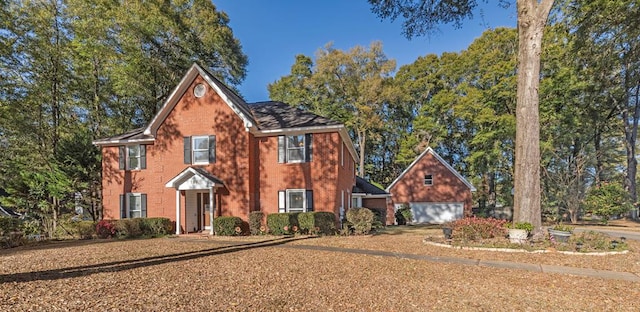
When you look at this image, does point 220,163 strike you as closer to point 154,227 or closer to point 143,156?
point 154,227

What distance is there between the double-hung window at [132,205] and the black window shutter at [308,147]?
9.52 m

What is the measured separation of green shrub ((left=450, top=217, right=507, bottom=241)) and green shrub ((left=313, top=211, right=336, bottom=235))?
545cm

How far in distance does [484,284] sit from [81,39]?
23761 mm

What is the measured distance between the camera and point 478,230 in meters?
11.6

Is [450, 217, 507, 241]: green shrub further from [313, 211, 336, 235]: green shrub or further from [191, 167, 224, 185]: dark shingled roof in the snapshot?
[191, 167, 224, 185]: dark shingled roof

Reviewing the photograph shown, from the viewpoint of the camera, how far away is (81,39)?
62.5 ft

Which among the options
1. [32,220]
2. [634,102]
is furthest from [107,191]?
[634,102]

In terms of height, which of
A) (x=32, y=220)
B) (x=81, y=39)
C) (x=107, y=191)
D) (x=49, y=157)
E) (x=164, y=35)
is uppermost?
(x=164, y=35)

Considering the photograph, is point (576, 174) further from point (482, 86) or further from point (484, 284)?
point (484, 284)

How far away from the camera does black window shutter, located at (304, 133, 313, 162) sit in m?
16.2

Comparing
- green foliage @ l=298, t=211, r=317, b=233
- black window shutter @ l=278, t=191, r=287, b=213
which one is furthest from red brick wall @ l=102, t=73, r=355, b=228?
green foliage @ l=298, t=211, r=317, b=233

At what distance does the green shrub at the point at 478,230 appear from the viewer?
38.0 feet

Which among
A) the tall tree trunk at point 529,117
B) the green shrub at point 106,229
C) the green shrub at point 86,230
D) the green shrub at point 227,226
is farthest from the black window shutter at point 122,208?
the tall tree trunk at point 529,117

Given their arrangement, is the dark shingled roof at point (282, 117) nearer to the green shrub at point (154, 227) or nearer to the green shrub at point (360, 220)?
the green shrub at point (360, 220)
